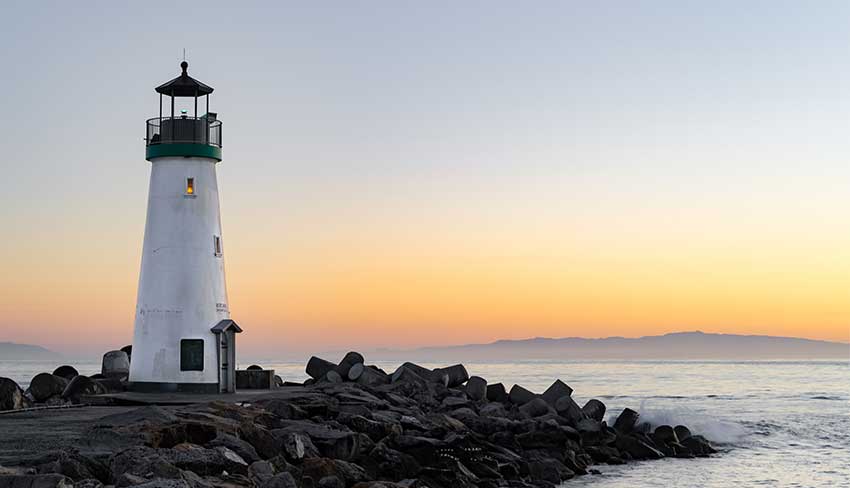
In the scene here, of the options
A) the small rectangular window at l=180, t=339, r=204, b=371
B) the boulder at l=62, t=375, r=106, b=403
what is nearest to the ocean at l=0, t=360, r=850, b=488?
the small rectangular window at l=180, t=339, r=204, b=371

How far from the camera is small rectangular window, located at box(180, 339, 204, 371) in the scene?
22922mm

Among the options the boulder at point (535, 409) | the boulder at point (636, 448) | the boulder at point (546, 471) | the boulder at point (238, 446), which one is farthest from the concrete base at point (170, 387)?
the boulder at point (636, 448)

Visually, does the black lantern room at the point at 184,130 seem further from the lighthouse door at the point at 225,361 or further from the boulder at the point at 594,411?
the boulder at the point at 594,411

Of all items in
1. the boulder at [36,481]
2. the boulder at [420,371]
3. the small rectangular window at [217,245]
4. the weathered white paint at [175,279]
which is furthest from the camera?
the boulder at [420,371]

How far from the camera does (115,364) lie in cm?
2697

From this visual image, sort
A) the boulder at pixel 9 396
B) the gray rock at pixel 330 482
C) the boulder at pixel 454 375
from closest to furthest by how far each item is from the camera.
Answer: the gray rock at pixel 330 482 → the boulder at pixel 9 396 → the boulder at pixel 454 375

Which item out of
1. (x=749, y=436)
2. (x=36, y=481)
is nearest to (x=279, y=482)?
(x=36, y=481)

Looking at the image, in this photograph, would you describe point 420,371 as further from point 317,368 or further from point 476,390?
point 317,368

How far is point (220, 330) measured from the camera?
911 inches

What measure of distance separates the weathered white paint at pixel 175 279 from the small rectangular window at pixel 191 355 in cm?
9

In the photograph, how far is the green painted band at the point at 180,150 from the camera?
2314cm

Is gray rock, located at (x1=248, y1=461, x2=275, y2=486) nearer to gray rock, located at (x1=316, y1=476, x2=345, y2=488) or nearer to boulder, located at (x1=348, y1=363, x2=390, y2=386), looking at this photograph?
gray rock, located at (x1=316, y1=476, x2=345, y2=488)

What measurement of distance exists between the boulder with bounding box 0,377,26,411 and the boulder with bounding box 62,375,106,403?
3031 mm

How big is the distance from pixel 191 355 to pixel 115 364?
16.4 ft
